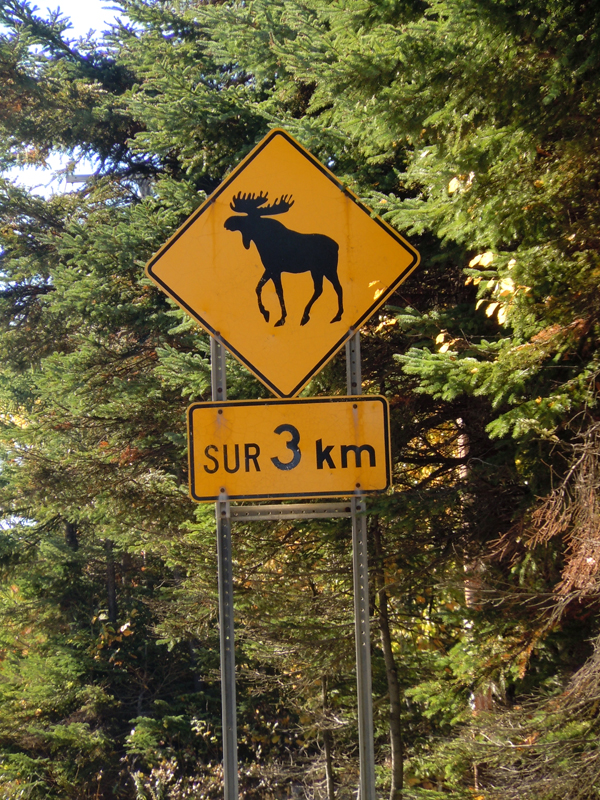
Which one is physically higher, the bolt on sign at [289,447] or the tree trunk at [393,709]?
the bolt on sign at [289,447]

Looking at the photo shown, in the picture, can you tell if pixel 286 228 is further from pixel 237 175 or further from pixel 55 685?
pixel 55 685

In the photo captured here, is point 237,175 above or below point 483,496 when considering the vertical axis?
above

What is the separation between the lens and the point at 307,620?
7.24 meters

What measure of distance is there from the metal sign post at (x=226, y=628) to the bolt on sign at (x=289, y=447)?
123mm

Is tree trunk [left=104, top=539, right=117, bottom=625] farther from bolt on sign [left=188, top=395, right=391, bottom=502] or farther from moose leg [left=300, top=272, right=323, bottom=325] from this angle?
moose leg [left=300, top=272, right=323, bottom=325]

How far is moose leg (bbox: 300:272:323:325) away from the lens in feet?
10.6

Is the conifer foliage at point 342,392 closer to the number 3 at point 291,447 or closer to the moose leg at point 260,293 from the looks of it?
the moose leg at point 260,293

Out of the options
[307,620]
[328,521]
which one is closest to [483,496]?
[328,521]

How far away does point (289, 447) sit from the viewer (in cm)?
314

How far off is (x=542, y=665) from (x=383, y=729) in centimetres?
319

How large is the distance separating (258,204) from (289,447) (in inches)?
46.4

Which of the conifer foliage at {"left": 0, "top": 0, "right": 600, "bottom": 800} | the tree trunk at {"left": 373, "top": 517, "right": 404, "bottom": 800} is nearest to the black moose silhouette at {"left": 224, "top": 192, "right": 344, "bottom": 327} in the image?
the conifer foliage at {"left": 0, "top": 0, "right": 600, "bottom": 800}

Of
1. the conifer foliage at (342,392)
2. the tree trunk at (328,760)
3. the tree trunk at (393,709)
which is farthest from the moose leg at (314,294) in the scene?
the tree trunk at (328,760)

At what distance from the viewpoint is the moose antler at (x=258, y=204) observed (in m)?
3.32
